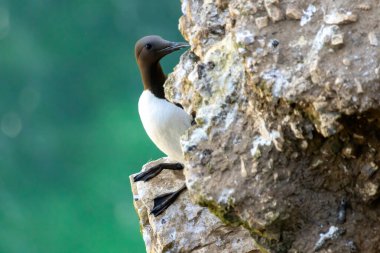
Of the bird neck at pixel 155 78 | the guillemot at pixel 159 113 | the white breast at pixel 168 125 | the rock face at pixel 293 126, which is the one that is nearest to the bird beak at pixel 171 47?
the guillemot at pixel 159 113

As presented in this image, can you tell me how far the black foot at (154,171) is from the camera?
4.49 meters

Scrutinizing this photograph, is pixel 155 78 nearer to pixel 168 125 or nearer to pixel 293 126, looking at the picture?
pixel 168 125

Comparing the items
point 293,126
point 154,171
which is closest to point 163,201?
point 154,171

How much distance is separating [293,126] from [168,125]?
2179 mm

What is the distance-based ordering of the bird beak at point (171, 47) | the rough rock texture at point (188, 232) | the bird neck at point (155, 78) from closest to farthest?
the rough rock texture at point (188, 232) < the bird beak at point (171, 47) < the bird neck at point (155, 78)

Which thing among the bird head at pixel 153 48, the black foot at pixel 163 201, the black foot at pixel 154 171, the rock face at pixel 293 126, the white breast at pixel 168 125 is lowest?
the rock face at pixel 293 126

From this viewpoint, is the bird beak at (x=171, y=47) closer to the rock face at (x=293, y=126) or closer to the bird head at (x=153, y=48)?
the bird head at (x=153, y=48)

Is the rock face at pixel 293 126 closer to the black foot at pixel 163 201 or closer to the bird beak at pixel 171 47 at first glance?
the black foot at pixel 163 201

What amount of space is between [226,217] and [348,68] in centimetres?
62

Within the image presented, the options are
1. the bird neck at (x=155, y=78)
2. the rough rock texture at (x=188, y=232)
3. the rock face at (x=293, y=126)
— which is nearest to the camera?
the rock face at (x=293, y=126)

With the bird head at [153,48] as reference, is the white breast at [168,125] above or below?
below

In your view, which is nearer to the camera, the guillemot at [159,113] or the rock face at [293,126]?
the rock face at [293,126]

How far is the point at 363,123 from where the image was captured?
2359 mm

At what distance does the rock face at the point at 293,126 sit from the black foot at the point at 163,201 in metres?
1.34
